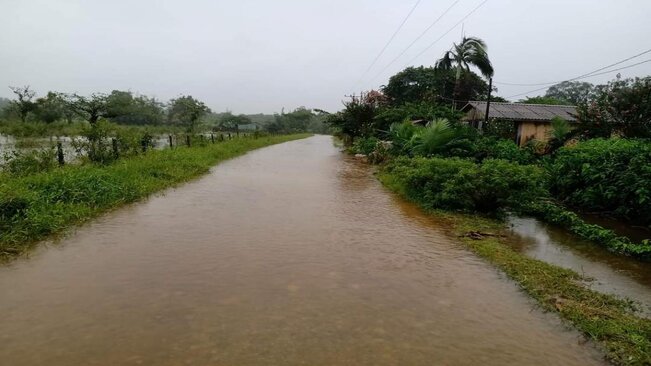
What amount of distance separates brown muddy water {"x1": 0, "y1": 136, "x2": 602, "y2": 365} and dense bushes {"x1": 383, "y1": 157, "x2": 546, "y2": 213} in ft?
4.58

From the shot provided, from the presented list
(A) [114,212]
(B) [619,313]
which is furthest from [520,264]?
(A) [114,212]

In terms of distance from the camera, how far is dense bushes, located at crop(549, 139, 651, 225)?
7.24 meters

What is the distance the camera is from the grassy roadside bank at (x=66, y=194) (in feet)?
19.4

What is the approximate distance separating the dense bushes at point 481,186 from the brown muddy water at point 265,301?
1.40 m

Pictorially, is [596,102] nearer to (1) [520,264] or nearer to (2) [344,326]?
(1) [520,264]

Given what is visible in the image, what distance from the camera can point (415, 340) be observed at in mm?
3457

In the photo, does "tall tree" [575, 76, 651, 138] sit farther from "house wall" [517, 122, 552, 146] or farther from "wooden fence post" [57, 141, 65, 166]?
"wooden fence post" [57, 141, 65, 166]

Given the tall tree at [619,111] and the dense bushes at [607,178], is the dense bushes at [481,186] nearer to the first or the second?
the dense bushes at [607,178]

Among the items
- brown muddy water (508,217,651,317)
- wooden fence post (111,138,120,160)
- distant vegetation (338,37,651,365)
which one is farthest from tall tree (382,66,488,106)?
brown muddy water (508,217,651,317)

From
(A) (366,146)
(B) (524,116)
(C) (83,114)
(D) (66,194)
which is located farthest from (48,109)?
(B) (524,116)

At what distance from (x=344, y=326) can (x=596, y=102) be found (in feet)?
41.0

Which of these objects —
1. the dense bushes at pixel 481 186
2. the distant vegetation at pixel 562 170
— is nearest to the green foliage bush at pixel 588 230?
the distant vegetation at pixel 562 170

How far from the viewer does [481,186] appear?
7871 mm

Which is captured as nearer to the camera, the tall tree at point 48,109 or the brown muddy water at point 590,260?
the brown muddy water at point 590,260
